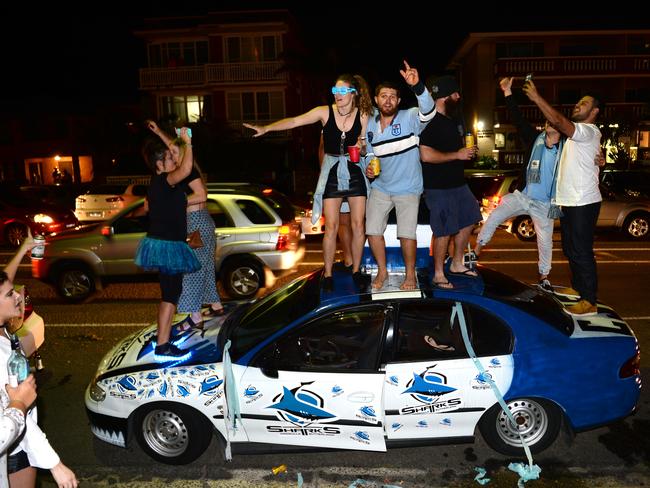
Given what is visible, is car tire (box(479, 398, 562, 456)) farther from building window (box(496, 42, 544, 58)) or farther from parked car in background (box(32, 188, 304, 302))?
building window (box(496, 42, 544, 58))

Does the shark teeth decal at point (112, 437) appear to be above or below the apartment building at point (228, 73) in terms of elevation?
below

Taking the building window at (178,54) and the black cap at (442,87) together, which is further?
the building window at (178,54)

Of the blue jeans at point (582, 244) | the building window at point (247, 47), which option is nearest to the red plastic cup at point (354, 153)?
the blue jeans at point (582, 244)

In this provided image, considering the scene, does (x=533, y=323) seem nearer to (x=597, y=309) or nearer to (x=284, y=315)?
(x=597, y=309)

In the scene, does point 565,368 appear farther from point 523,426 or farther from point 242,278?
point 242,278

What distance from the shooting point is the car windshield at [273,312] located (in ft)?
14.3

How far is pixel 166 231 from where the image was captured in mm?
5305

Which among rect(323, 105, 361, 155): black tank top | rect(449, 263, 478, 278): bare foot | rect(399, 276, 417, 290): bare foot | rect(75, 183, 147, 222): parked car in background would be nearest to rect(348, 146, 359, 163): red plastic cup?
rect(323, 105, 361, 155): black tank top

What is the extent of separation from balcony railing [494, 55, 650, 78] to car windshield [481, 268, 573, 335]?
36.3 metres

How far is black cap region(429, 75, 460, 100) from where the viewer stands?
5.66m

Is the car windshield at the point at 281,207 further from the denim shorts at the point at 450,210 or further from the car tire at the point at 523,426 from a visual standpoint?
the car tire at the point at 523,426

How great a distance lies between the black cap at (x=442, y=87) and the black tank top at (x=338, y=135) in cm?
74

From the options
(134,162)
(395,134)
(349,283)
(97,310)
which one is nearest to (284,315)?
Answer: (349,283)

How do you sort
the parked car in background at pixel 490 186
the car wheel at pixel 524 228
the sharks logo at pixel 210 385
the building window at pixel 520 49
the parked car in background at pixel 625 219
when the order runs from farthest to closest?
the building window at pixel 520 49 → the parked car in background at pixel 625 219 → the car wheel at pixel 524 228 → the parked car in background at pixel 490 186 → the sharks logo at pixel 210 385
